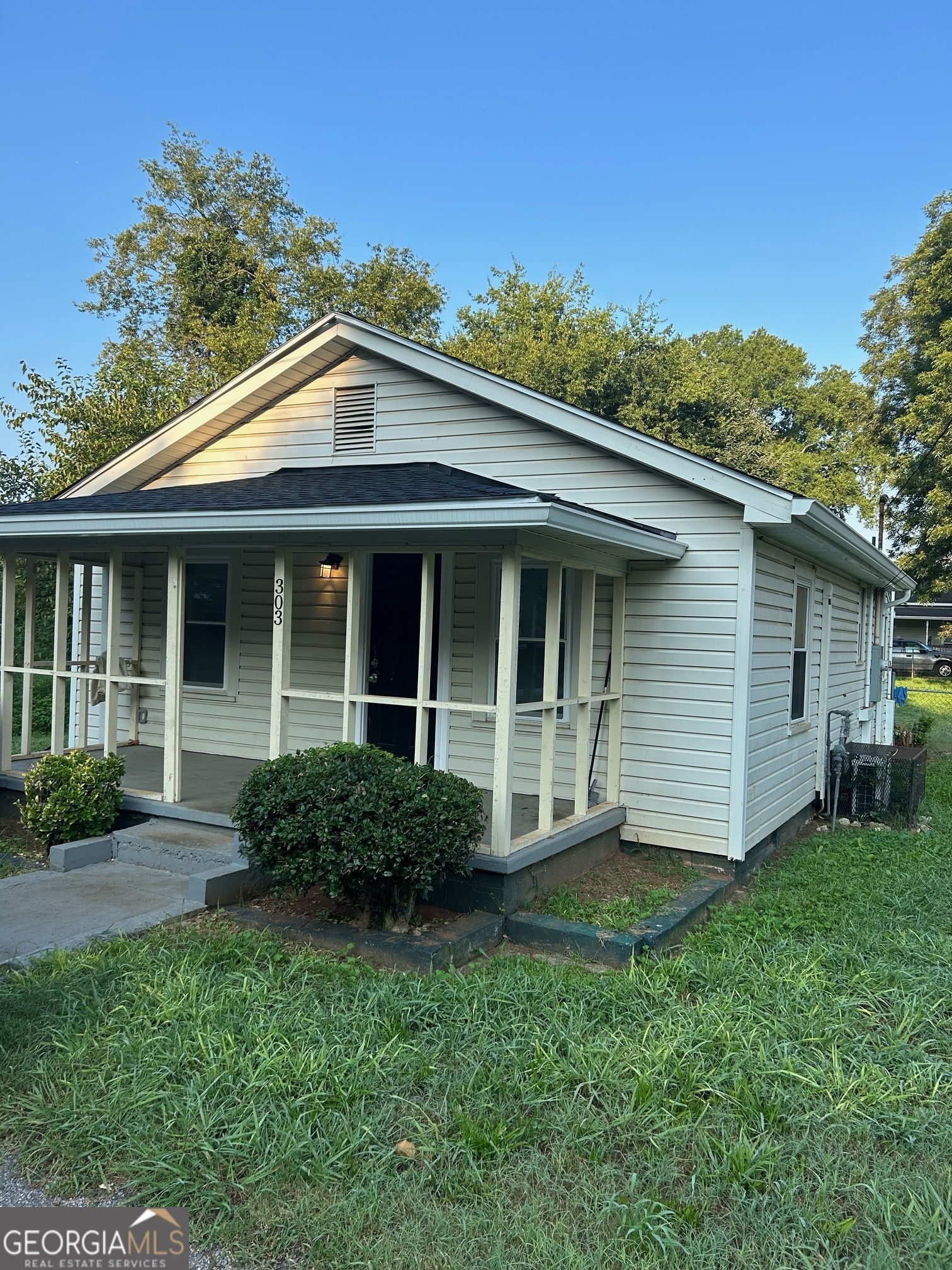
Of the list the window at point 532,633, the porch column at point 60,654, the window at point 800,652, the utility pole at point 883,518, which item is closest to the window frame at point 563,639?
the window at point 532,633

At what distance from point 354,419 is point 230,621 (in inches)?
96.6

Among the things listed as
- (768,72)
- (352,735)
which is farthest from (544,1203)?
(768,72)

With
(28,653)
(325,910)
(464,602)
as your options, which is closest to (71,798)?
(28,653)

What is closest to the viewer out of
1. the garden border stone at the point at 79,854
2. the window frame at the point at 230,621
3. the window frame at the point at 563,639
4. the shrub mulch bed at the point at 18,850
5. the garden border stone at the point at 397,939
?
the garden border stone at the point at 397,939

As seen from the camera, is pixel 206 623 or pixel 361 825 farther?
pixel 206 623

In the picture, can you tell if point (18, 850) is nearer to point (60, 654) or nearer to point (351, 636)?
point (60, 654)

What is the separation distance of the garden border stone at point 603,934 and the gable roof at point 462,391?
282 cm

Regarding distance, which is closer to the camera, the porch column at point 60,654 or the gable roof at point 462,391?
the gable roof at point 462,391

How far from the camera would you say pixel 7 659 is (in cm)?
A: 775

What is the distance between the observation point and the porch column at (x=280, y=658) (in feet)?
20.5

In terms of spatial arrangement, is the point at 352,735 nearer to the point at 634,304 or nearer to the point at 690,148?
the point at 690,148

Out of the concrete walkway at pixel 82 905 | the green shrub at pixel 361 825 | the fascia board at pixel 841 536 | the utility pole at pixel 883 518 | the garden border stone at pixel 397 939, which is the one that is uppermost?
the utility pole at pixel 883 518

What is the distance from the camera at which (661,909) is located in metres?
5.63

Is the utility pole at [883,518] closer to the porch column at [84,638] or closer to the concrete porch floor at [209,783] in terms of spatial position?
the concrete porch floor at [209,783]
